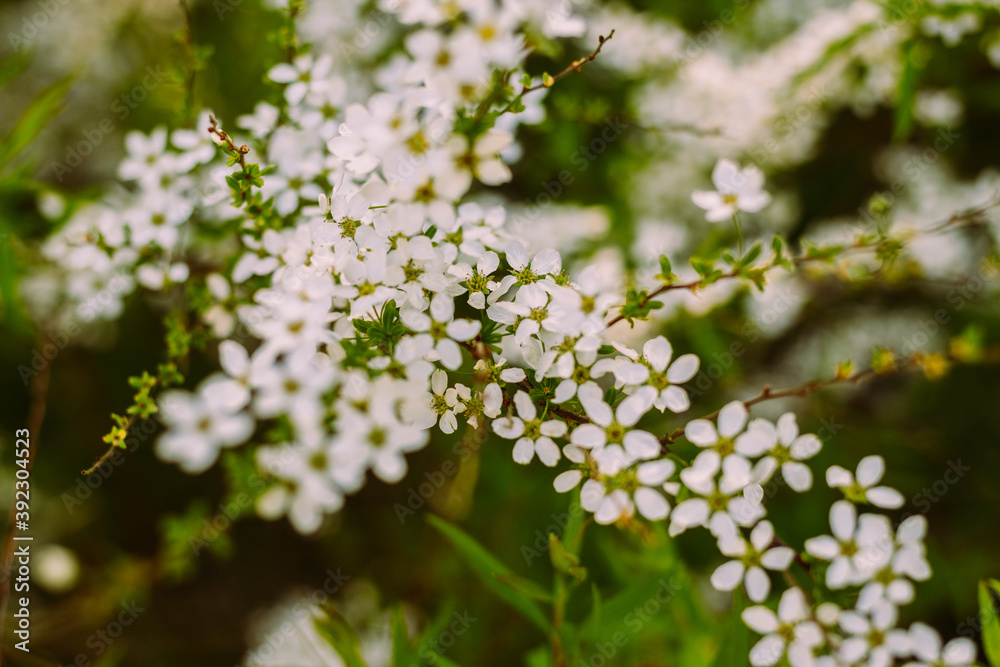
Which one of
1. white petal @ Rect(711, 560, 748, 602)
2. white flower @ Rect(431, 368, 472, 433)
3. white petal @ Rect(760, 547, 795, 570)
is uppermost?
white flower @ Rect(431, 368, 472, 433)

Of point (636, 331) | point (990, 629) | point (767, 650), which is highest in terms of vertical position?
point (767, 650)

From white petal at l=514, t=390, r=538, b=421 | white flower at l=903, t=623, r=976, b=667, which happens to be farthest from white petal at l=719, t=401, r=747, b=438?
white flower at l=903, t=623, r=976, b=667

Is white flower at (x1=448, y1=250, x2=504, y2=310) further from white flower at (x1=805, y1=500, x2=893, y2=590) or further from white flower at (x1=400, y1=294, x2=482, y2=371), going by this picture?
white flower at (x1=805, y1=500, x2=893, y2=590)

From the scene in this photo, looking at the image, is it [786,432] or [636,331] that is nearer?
[786,432]

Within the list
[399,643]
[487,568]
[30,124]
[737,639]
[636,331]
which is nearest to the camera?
[737,639]

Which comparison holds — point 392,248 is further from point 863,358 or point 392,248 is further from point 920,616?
point 863,358

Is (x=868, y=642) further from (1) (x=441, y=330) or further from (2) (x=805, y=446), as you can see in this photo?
(1) (x=441, y=330)

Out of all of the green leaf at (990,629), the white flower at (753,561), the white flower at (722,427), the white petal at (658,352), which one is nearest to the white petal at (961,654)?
the green leaf at (990,629)

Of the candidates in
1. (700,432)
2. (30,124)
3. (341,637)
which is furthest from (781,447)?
(30,124)
